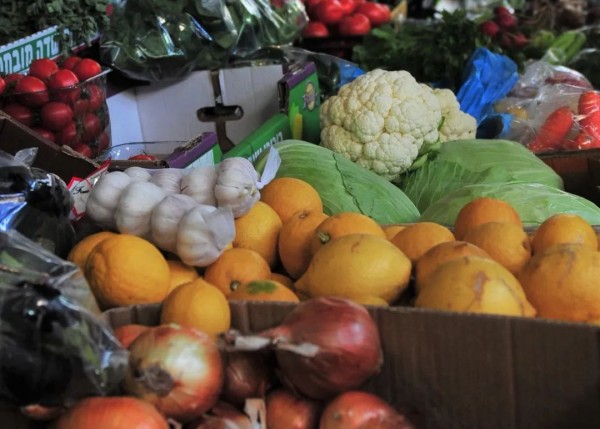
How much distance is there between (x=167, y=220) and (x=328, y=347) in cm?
41

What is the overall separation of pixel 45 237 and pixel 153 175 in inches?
10.0

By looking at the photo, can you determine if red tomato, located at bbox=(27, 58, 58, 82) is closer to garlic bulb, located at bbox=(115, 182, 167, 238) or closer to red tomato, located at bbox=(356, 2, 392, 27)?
garlic bulb, located at bbox=(115, 182, 167, 238)

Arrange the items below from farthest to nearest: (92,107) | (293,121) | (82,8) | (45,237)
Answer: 1. (82,8)
2. (293,121)
3. (92,107)
4. (45,237)

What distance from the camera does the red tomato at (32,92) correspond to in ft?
6.20

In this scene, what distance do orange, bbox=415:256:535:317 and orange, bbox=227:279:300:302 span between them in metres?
0.18

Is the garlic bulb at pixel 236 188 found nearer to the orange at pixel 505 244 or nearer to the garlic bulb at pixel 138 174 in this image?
the garlic bulb at pixel 138 174

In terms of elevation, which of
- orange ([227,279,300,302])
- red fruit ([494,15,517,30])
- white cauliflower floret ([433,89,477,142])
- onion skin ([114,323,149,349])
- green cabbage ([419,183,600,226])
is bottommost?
red fruit ([494,15,517,30])

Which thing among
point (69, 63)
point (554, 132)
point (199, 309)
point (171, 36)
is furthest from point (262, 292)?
point (554, 132)

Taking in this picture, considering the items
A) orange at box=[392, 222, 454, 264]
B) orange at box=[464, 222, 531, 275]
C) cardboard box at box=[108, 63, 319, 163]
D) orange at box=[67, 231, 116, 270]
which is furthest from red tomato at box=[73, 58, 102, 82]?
orange at box=[464, 222, 531, 275]

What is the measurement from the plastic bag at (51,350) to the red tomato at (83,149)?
1.16 meters

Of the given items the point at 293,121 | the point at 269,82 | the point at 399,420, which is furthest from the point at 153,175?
the point at 269,82

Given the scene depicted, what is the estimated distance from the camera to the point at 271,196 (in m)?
1.44

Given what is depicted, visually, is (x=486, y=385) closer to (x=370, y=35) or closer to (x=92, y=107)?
(x=92, y=107)

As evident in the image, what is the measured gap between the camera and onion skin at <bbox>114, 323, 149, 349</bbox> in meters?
0.94
